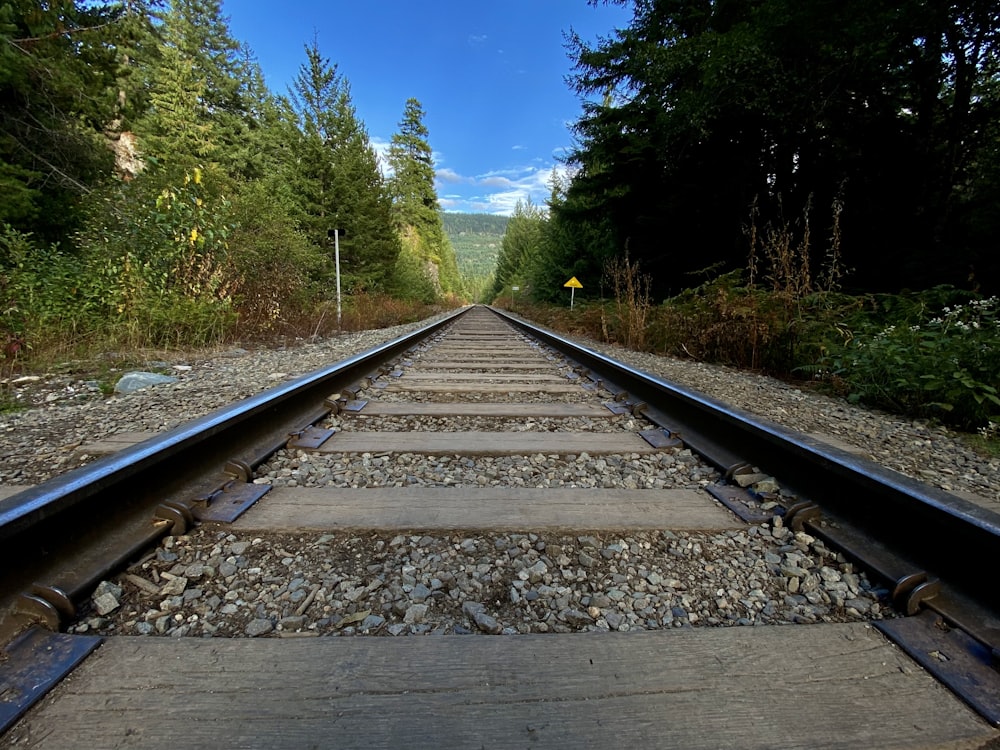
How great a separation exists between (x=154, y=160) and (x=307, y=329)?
10.2 ft

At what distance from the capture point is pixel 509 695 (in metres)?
0.73

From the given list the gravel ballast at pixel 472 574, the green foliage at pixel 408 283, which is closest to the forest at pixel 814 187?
the gravel ballast at pixel 472 574

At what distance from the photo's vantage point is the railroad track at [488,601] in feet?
2.27

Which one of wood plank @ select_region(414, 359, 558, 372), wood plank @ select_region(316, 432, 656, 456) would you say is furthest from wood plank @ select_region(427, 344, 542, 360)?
wood plank @ select_region(316, 432, 656, 456)

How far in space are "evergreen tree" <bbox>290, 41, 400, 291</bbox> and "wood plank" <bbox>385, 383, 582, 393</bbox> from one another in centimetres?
1290

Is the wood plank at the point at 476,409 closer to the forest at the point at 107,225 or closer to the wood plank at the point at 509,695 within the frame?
the wood plank at the point at 509,695

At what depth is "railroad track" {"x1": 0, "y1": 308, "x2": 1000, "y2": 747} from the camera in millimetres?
693

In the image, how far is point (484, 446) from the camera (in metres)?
A: 2.01

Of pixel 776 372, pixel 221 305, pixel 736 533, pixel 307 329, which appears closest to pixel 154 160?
pixel 221 305

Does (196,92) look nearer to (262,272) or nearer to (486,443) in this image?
(262,272)

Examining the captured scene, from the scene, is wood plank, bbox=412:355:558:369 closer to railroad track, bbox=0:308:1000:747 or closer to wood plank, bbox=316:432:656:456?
wood plank, bbox=316:432:656:456

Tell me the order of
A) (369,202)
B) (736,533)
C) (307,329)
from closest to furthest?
1. (736,533)
2. (307,329)
3. (369,202)

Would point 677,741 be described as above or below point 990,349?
below

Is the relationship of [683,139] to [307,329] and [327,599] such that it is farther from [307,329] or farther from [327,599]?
[327,599]
